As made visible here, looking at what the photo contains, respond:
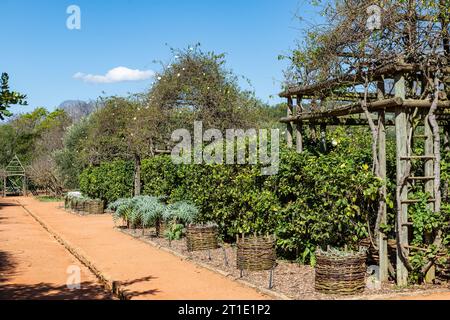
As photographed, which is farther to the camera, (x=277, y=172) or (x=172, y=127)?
(x=172, y=127)

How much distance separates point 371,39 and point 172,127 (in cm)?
913

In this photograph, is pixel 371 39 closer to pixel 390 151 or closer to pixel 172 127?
pixel 390 151

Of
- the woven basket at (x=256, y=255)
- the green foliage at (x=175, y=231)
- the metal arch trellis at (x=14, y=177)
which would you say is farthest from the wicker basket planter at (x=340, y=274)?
the metal arch trellis at (x=14, y=177)

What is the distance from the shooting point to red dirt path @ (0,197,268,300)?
6328 mm

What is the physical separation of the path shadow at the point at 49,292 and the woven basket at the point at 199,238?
2491 mm

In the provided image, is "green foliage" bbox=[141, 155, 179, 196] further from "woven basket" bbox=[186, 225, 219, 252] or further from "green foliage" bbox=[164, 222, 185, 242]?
"woven basket" bbox=[186, 225, 219, 252]

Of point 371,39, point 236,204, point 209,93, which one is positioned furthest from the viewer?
point 209,93

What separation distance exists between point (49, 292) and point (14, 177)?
3232 cm

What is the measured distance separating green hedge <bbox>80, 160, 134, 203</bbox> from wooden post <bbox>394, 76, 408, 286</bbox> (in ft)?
42.3

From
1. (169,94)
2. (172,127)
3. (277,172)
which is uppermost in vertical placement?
(169,94)

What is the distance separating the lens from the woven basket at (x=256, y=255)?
743 centimetres
